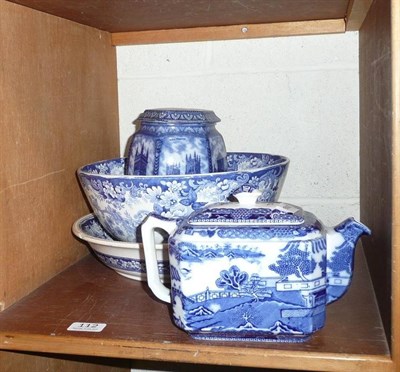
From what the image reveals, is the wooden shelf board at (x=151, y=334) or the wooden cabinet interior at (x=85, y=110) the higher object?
the wooden cabinet interior at (x=85, y=110)

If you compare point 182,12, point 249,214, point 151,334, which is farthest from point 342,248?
point 182,12

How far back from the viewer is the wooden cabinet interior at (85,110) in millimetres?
535

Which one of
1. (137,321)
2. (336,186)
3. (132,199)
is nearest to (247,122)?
(336,186)

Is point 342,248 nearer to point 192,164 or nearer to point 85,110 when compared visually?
point 192,164

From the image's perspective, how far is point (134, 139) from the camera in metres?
0.75

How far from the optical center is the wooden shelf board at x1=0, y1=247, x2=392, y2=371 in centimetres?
52

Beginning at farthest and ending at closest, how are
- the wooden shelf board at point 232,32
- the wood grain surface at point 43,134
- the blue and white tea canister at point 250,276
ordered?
the wooden shelf board at point 232,32 → the wood grain surface at point 43,134 → the blue and white tea canister at point 250,276

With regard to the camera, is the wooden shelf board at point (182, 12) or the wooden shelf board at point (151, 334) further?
the wooden shelf board at point (182, 12)

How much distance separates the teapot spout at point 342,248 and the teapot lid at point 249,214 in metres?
0.04

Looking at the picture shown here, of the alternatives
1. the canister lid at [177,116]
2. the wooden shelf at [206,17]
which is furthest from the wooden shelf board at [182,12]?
the canister lid at [177,116]

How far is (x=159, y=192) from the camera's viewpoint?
0.66m

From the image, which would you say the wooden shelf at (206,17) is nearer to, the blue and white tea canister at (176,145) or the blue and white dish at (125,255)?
the blue and white tea canister at (176,145)

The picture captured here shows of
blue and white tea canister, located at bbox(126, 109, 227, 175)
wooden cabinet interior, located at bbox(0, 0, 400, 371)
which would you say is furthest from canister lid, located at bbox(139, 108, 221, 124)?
wooden cabinet interior, located at bbox(0, 0, 400, 371)

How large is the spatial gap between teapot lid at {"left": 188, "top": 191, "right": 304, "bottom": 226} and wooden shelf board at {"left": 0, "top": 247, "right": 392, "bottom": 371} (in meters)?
0.11
